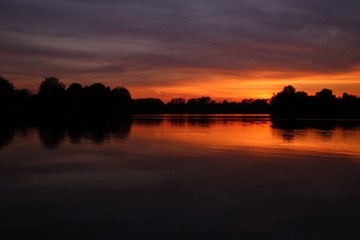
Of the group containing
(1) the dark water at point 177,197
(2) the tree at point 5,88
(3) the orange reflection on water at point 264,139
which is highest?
(2) the tree at point 5,88

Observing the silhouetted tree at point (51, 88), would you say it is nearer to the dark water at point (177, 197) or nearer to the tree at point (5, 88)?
the tree at point (5, 88)

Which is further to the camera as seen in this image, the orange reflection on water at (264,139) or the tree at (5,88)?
the tree at (5,88)

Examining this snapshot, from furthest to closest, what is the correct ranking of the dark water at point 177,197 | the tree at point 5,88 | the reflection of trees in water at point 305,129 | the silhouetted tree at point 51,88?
the silhouetted tree at point 51,88 → the tree at point 5,88 → the reflection of trees in water at point 305,129 → the dark water at point 177,197

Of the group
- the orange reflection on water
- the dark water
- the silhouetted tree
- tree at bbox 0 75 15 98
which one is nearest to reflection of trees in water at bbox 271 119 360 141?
the orange reflection on water

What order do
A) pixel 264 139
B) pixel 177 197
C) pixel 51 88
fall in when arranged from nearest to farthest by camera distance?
1. pixel 177 197
2. pixel 264 139
3. pixel 51 88

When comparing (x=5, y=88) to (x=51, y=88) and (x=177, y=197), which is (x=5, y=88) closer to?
(x=51, y=88)

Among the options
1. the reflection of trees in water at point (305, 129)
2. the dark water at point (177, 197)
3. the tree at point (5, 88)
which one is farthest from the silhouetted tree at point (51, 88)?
the dark water at point (177, 197)

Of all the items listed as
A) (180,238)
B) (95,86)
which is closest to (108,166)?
(180,238)

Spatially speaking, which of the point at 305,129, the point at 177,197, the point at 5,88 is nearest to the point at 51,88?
the point at 5,88

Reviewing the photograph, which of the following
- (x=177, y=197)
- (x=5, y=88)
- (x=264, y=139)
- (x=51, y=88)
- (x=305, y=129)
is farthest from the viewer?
(x=51, y=88)

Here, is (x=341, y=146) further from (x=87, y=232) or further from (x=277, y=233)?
(x=87, y=232)

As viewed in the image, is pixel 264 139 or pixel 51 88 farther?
pixel 51 88

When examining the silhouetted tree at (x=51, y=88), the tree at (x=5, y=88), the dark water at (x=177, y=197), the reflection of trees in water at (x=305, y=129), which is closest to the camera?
the dark water at (x=177, y=197)

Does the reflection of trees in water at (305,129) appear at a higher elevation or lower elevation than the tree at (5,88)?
lower
